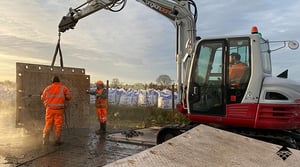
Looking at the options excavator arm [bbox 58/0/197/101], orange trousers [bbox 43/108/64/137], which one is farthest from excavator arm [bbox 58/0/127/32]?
orange trousers [bbox 43/108/64/137]

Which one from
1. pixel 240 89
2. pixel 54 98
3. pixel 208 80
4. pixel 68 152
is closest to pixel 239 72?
pixel 240 89

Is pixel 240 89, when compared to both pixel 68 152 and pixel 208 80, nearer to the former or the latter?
pixel 208 80

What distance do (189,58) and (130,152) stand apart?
8.55 ft

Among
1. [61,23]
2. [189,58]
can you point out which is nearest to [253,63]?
[189,58]

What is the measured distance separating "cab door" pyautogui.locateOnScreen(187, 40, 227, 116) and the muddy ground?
197 centimetres

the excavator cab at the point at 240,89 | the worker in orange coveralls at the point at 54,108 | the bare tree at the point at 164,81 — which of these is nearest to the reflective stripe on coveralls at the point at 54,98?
the worker in orange coveralls at the point at 54,108

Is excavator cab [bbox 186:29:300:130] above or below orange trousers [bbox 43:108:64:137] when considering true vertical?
above

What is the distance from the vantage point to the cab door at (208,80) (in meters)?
6.53

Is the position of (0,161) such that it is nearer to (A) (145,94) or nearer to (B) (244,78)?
(B) (244,78)

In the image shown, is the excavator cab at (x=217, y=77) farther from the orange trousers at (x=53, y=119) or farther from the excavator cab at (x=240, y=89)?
the orange trousers at (x=53, y=119)

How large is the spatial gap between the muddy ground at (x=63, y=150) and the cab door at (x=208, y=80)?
6.47 ft

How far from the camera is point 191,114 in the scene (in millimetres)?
6953

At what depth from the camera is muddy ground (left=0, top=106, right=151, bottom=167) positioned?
6465 millimetres

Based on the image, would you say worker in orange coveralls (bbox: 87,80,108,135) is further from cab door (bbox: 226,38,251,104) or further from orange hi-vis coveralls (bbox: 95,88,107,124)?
cab door (bbox: 226,38,251,104)
